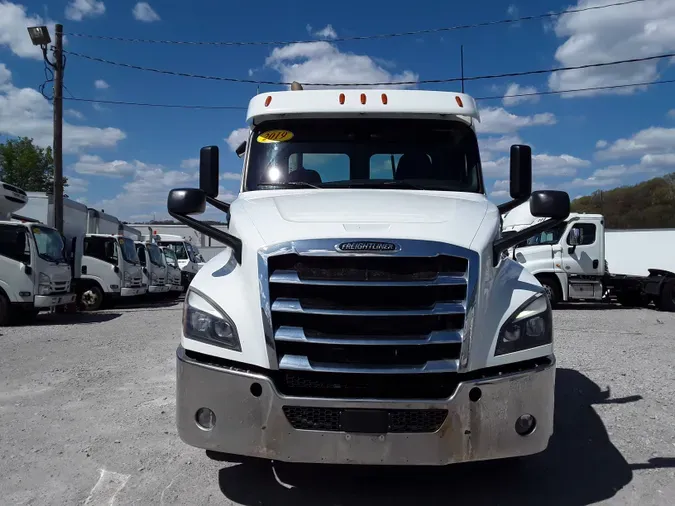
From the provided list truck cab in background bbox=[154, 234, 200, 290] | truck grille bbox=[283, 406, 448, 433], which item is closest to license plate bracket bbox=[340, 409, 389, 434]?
truck grille bbox=[283, 406, 448, 433]

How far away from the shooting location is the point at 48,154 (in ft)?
200

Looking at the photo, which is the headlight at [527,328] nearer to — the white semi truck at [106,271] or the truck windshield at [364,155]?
the truck windshield at [364,155]

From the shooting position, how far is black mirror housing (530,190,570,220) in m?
3.97

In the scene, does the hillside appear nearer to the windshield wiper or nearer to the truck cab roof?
the truck cab roof

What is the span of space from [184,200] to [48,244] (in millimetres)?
11218

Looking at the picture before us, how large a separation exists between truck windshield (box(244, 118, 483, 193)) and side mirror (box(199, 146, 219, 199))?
38 cm

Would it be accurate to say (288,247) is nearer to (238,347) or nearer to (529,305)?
(238,347)

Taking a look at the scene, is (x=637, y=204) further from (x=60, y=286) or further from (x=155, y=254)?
(x=60, y=286)

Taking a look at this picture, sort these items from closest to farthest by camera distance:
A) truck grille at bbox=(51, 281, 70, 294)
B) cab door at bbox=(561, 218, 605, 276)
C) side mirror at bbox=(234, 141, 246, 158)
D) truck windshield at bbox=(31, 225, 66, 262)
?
side mirror at bbox=(234, 141, 246, 158) < truck windshield at bbox=(31, 225, 66, 262) < truck grille at bbox=(51, 281, 70, 294) < cab door at bbox=(561, 218, 605, 276)

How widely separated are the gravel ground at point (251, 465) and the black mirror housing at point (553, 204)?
178 cm

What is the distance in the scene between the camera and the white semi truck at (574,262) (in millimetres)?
15859

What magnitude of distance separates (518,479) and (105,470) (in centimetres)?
287

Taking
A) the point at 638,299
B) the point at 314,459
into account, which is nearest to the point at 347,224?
the point at 314,459

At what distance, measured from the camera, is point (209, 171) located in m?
5.05
